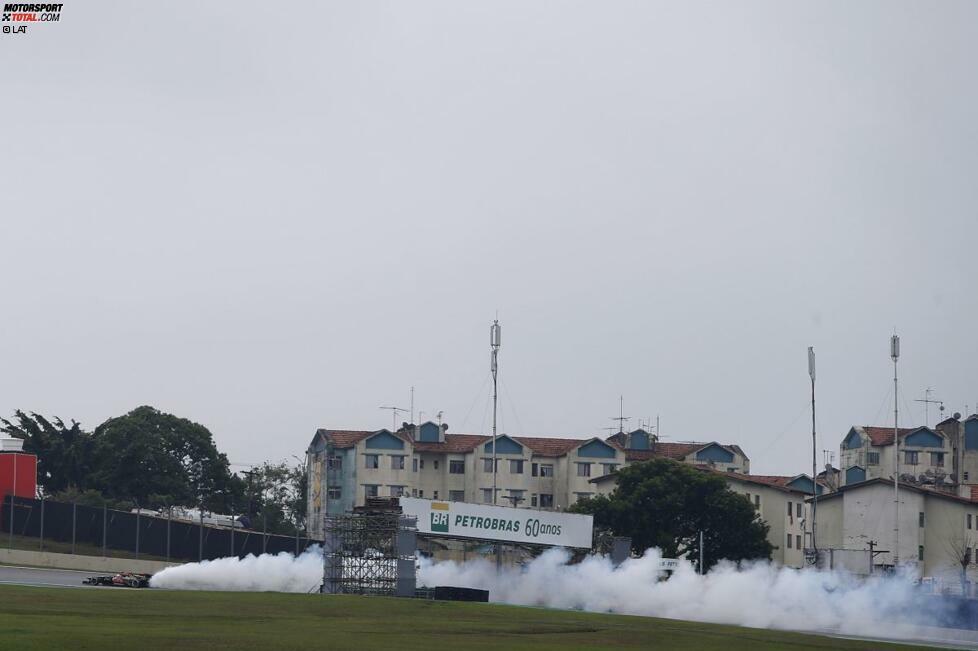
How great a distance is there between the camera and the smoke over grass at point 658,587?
85.9 metres

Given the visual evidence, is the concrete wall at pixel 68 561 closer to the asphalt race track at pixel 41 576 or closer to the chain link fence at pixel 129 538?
the asphalt race track at pixel 41 576

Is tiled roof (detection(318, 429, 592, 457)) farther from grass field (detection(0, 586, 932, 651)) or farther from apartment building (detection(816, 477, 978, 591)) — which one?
grass field (detection(0, 586, 932, 651))

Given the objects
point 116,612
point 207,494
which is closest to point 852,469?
point 207,494

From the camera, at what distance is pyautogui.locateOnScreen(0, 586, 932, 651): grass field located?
5084 cm

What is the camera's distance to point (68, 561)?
121m

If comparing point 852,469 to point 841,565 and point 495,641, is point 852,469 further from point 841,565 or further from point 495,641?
point 495,641

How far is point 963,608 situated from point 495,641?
127ft

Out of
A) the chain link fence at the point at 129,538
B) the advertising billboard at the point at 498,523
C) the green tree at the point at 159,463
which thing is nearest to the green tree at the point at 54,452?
the green tree at the point at 159,463

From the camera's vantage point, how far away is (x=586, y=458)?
161750 millimetres

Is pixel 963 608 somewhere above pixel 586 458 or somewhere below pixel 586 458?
below

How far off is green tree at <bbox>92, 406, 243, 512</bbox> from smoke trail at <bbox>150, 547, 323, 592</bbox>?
7742 cm

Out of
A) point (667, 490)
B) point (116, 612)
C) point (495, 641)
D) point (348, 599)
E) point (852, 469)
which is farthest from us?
point (852, 469)

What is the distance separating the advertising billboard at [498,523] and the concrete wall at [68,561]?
38703 millimetres

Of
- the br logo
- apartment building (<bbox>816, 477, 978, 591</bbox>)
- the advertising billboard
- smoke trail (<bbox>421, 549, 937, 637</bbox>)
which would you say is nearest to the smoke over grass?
smoke trail (<bbox>421, 549, 937, 637</bbox>)
